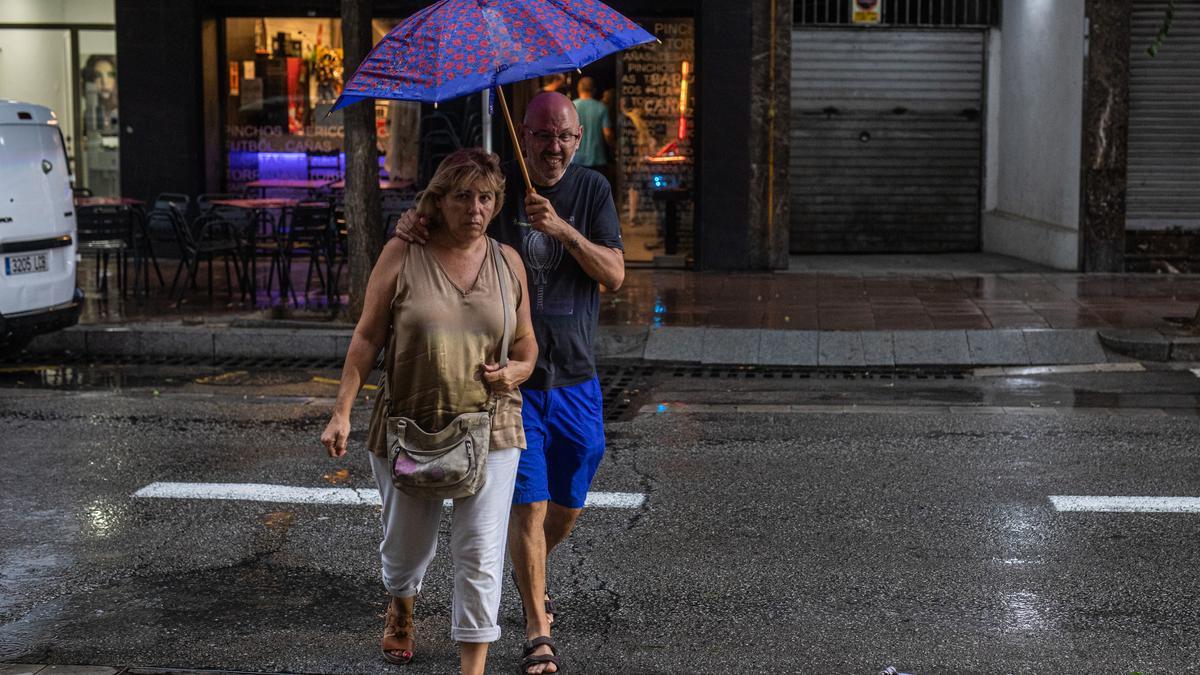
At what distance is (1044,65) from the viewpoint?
1666cm

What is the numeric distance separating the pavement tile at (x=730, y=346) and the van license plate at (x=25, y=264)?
4788mm

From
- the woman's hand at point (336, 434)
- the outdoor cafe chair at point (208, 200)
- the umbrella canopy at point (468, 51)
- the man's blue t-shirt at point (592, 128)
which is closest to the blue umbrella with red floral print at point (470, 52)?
the umbrella canopy at point (468, 51)

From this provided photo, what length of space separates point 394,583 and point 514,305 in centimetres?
101

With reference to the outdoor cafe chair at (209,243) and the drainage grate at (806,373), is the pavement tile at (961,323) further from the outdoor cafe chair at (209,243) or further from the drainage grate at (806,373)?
the outdoor cafe chair at (209,243)

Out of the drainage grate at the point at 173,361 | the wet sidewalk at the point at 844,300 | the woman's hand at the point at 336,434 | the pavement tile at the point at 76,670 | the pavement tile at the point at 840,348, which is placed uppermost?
the woman's hand at the point at 336,434

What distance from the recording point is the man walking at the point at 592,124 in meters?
16.4

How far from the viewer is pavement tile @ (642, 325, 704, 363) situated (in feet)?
37.8

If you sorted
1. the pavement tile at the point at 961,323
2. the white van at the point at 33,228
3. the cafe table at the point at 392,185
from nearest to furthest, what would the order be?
Answer: the white van at the point at 33,228 → the pavement tile at the point at 961,323 → the cafe table at the point at 392,185

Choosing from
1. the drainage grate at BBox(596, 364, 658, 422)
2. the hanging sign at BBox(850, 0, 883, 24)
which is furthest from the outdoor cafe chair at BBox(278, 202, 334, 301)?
the hanging sign at BBox(850, 0, 883, 24)

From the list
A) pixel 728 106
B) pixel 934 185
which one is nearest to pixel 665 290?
pixel 728 106

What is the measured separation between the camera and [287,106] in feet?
56.6

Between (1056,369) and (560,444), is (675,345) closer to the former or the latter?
(1056,369)

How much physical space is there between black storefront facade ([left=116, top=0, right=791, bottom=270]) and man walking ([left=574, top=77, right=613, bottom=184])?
175 millimetres

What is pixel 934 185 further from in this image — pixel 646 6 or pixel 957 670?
pixel 957 670
